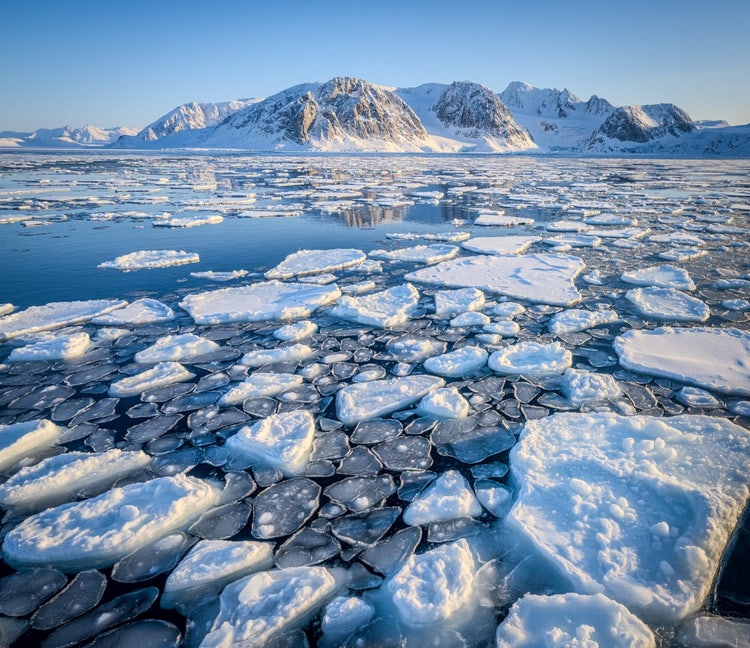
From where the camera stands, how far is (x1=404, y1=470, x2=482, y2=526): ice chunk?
188cm

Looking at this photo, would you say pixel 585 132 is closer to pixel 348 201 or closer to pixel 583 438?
pixel 348 201

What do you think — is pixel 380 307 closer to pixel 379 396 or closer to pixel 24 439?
pixel 379 396

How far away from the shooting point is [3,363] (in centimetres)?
327

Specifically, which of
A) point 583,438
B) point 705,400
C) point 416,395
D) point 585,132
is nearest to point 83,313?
point 416,395

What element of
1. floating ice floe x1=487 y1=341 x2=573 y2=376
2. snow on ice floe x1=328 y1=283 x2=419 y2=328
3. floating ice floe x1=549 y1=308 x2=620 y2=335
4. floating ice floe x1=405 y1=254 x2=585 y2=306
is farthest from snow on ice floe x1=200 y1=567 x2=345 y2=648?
floating ice floe x1=405 y1=254 x2=585 y2=306

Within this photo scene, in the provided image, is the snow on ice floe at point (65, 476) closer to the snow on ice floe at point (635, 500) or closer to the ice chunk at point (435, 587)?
the ice chunk at point (435, 587)

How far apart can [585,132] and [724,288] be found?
5206 inches

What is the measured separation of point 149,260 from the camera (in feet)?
19.7

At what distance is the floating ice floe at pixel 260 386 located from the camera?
2.79 meters

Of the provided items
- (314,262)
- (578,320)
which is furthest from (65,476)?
(314,262)

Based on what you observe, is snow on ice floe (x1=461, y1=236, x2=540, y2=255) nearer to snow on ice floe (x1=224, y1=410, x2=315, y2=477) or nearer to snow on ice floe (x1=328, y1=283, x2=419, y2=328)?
snow on ice floe (x1=328, y1=283, x2=419, y2=328)

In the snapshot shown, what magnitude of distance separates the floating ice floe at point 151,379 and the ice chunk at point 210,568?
156cm

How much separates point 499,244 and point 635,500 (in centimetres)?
563

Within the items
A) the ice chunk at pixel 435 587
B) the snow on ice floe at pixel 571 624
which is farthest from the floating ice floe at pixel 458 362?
the snow on ice floe at pixel 571 624
